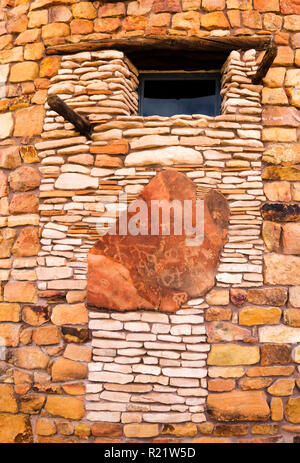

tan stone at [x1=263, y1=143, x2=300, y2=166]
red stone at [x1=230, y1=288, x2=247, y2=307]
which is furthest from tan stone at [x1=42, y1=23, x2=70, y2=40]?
red stone at [x1=230, y1=288, x2=247, y2=307]

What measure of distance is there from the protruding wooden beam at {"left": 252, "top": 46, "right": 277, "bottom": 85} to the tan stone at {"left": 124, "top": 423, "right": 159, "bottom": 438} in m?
3.01

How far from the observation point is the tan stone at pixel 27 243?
2.69 metres

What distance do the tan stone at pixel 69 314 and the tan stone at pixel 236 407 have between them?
47.5 inches

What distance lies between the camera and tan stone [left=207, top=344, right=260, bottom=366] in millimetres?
2449

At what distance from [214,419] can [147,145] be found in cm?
231

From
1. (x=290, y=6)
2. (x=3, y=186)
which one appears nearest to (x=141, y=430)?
(x=3, y=186)

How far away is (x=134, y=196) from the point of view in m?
2.59

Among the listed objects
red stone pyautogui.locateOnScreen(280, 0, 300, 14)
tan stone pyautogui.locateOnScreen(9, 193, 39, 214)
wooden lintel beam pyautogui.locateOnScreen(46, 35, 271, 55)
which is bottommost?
tan stone pyautogui.locateOnScreen(9, 193, 39, 214)

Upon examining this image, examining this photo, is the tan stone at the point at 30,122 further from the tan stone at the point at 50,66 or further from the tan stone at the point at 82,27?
the tan stone at the point at 82,27

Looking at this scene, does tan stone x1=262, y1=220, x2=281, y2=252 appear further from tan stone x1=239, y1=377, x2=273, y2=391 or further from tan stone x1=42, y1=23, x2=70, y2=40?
tan stone x1=42, y1=23, x2=70, y2=40

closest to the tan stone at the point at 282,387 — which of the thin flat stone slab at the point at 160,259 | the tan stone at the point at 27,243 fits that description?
the thin flat stone slab at the point at 160,259

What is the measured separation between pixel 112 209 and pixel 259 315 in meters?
1.50

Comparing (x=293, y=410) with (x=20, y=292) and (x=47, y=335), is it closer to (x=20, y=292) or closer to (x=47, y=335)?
(x=47, y=335)

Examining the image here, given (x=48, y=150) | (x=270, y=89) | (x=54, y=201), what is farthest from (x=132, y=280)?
(x=270, y=89)
